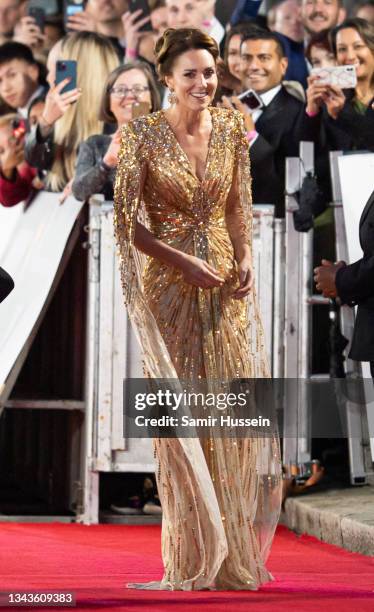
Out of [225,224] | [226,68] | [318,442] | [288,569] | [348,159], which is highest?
[226,68]

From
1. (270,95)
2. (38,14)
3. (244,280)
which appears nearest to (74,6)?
(38,14)

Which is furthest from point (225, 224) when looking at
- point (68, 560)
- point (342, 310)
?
point (342, 310)

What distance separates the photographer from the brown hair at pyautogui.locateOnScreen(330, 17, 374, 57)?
729 centimetres

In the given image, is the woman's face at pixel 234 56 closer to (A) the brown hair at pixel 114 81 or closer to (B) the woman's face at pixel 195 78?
(A) the brown hair at pixel 114 81

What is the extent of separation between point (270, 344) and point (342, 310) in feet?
1.44

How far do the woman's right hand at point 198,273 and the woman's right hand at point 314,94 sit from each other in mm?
3396

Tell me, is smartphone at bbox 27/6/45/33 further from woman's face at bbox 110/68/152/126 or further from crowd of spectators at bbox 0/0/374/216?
woman's face at bbox 110/68/152/126

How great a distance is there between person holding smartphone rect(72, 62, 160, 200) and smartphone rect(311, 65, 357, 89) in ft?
2.97

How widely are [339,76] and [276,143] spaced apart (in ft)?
1.62

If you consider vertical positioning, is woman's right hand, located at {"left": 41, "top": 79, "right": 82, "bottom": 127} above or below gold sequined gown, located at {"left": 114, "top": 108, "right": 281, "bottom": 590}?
above

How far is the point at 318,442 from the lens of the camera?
24.7 feet

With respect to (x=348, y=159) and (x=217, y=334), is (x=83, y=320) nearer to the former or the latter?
(x=348, y=159)

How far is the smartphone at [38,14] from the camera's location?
7.50 meters

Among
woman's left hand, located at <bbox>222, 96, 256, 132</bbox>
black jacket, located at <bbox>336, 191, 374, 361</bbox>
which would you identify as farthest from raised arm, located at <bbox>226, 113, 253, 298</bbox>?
woman's left hand, located at <bbox>222, 96, 256, 132</bbox>
